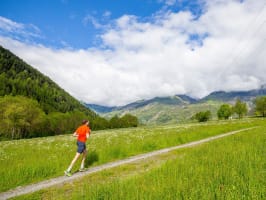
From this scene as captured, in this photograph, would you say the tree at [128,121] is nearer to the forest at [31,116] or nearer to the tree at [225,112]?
the forest at [31,116]

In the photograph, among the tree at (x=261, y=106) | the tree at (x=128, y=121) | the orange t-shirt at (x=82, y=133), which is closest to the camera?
the orange t-shirt at (x=82, y=133)

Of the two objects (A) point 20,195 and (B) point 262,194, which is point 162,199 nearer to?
(B) point 262,194

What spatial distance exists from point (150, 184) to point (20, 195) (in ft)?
16.2

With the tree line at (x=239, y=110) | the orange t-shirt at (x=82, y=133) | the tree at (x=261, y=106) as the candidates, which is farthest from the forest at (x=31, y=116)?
the tree at (x=261, y=106)

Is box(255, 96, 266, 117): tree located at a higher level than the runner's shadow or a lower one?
higher

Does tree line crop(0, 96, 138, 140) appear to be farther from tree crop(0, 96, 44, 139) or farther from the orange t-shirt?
the orange t-shirt

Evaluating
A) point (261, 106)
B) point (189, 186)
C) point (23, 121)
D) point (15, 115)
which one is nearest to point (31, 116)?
point (23, 121)

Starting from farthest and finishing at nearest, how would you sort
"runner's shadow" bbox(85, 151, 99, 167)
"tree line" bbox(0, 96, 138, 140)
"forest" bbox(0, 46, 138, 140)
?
"forest" bbox(0, 46, 138, 140) < "tree line" bbox(0, 96, 138, 140) < "runner's shadow" bbox(85, 151, 99, 167)

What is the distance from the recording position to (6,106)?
81062mm

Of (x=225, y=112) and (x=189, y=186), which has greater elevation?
(x=225, y=112)

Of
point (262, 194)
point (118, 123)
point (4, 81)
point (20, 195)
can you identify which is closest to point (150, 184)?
point (262, 194)

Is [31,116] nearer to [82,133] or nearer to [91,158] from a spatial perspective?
[91,158]

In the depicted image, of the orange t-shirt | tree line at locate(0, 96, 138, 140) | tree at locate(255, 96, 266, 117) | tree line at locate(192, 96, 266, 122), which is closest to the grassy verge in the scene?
the orange t-shirt

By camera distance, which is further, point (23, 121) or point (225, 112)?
point (225, 112)
